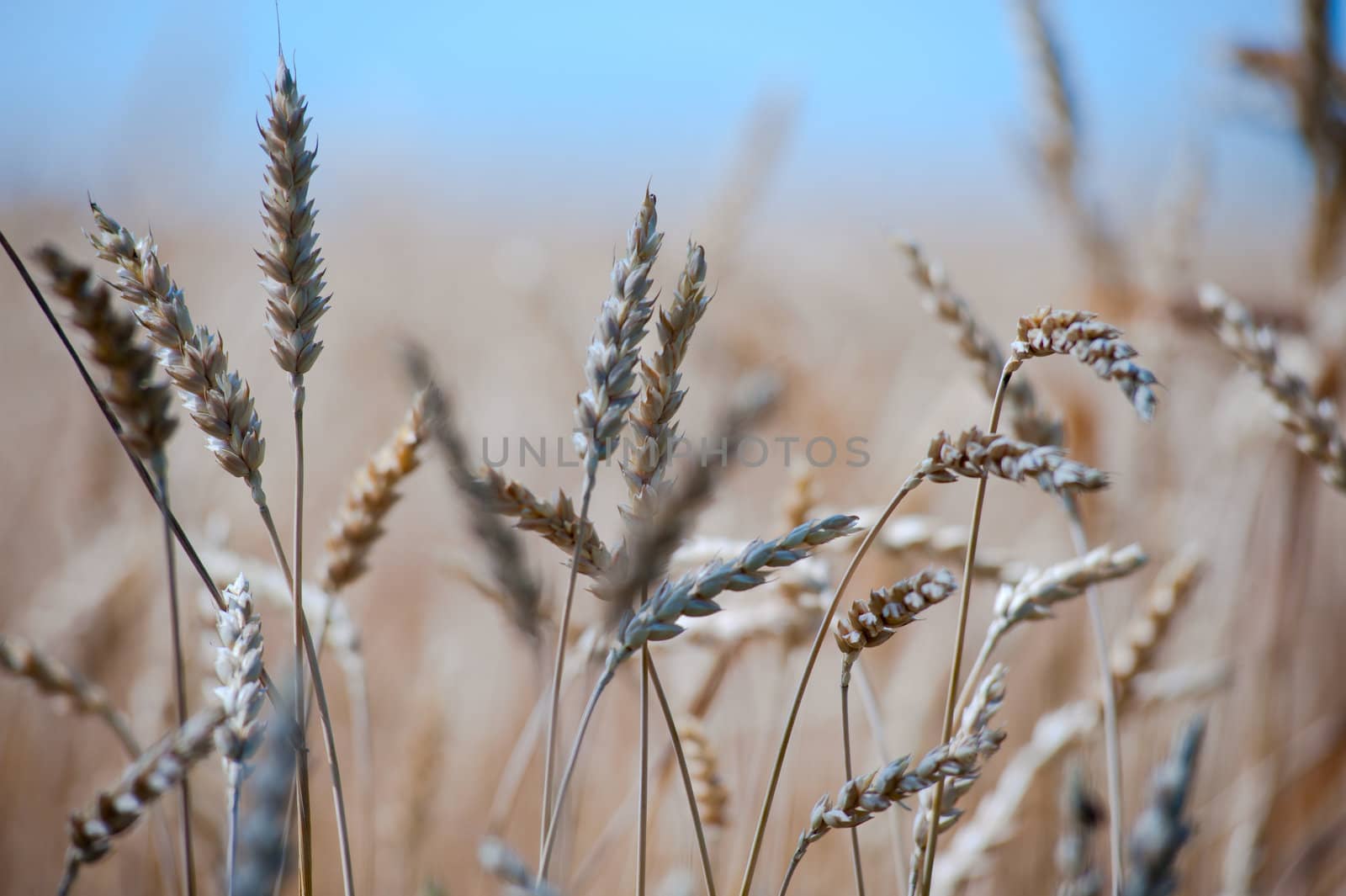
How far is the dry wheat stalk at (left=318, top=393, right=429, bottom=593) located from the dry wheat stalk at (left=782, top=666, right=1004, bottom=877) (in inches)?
12.5

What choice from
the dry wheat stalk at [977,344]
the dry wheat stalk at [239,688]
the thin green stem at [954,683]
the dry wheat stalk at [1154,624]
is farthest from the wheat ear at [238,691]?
the dry wheat stalk at [1154,624]

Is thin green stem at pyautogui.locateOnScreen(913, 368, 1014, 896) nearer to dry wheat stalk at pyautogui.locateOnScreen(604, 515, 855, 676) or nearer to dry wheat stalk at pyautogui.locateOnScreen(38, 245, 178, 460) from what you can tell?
dry wheat stalk at pyautogui.locateOnScreen(604, 515, 855, 676)

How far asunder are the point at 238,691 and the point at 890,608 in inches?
12.1

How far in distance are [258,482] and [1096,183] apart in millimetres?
1482

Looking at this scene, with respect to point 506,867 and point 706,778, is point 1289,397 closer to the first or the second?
point 706,778

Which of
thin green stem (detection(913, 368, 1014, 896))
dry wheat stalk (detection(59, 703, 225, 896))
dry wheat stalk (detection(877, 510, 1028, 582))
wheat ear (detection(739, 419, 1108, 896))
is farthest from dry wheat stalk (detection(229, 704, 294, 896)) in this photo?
dry wheat stalk (detection(877, 510, 1028, 582))

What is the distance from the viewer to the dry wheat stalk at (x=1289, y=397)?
23.6 inches

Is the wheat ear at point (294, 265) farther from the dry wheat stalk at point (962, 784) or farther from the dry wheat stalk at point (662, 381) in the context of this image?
the dry wheat stalk at point (962, 784)

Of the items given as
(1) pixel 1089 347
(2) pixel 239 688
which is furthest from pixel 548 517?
(1) pixel 1089 347

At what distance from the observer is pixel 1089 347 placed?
0.31 meters

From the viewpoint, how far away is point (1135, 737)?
117 centimetres

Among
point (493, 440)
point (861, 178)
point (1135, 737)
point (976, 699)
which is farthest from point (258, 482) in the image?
point (861, 178)

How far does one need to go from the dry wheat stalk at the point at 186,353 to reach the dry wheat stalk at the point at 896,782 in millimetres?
330

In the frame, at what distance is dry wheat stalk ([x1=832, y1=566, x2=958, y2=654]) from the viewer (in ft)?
1.14
